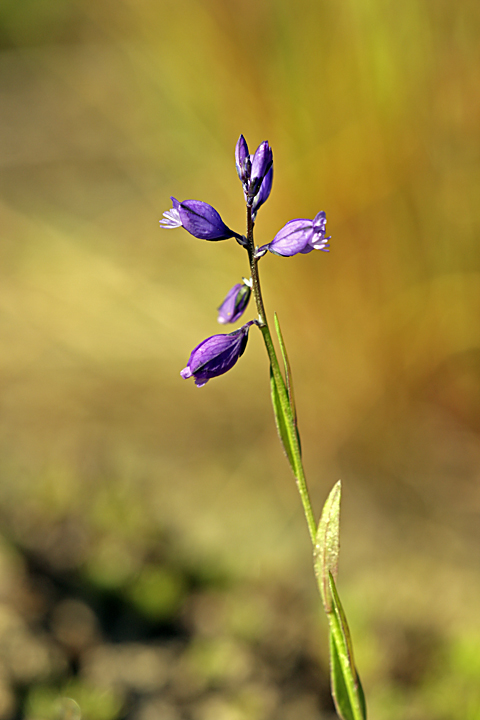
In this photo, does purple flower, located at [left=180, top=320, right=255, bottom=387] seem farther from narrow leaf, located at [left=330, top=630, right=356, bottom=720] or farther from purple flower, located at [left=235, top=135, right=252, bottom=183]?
narrow leaf, located at [left=330, top=630, right=356, bottom=720]

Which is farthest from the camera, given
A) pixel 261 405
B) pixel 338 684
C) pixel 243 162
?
pixel 261 405

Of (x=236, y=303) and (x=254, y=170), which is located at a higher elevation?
(x=254, y=170)

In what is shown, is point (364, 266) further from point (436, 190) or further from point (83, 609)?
point (83, 609)

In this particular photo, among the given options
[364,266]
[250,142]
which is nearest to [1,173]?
[250,142]

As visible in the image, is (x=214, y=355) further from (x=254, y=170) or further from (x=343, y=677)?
(x=343, y=677)

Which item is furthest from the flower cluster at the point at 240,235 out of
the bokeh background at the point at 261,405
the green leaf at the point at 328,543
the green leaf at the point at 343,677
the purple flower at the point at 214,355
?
the bokeh background at the point at 261,405

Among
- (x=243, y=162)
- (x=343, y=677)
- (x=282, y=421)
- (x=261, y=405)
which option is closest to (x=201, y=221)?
(x=243, y=162)

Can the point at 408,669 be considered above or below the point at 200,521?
below
